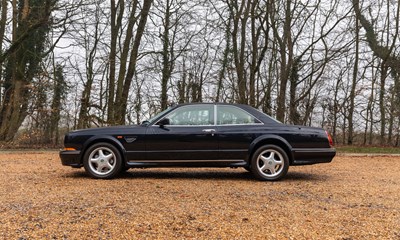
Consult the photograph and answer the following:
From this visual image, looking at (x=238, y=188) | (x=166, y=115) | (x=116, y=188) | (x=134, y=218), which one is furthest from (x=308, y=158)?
(x=134, y=218)

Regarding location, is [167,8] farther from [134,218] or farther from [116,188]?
[134,218]

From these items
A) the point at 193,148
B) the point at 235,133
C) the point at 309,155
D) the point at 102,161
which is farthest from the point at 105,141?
the point at 309,155

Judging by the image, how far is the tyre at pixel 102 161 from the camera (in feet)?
23.2

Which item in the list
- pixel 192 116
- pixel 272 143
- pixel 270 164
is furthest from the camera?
pixel 192 116

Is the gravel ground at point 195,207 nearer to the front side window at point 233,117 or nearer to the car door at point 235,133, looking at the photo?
the car door at point 235,133

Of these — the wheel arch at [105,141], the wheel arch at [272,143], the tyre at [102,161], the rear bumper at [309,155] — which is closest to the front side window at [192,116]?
the wheel arch at [272,143]

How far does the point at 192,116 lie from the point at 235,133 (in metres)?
0.93

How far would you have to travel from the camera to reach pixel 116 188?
6.06 m

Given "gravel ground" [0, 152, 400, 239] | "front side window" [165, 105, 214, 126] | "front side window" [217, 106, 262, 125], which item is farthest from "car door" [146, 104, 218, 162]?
"gravel ground" [0, 152, 400, 239]

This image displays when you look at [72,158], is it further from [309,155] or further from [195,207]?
[309,155]

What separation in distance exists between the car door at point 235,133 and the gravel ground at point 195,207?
55 centimetres

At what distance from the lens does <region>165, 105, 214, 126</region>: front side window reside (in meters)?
7.32

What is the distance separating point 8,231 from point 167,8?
21.8 m

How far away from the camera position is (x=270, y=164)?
710cm
